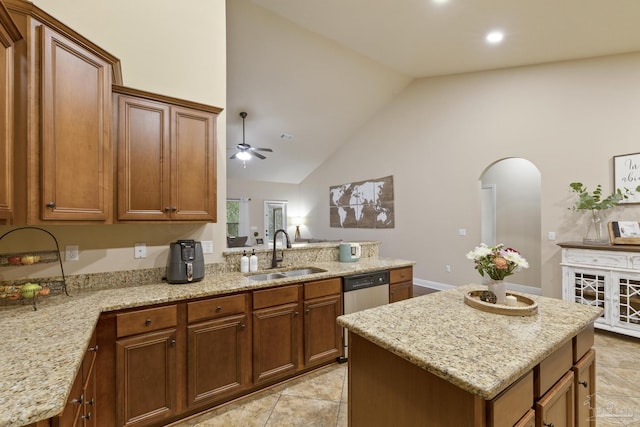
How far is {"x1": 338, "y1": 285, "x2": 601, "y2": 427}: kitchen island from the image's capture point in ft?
3.07

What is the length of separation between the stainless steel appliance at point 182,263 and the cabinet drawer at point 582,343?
2399mm

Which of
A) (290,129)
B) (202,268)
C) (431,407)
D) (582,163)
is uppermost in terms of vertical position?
(290,129)

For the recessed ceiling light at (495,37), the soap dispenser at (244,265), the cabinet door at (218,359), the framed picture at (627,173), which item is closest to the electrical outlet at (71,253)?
the cabinet door at (218,359)

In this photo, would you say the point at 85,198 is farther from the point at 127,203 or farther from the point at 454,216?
the point at 454,216

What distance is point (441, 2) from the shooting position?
2859mm

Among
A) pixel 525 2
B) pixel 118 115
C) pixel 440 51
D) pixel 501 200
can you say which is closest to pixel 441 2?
pixel 525 2

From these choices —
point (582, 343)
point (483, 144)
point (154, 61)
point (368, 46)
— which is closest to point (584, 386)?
point (582, 343)

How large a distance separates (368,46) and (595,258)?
12.9 feet

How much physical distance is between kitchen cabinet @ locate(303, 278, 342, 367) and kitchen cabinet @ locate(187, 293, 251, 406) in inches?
20.8

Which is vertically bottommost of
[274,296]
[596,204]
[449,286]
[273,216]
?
[449,286]

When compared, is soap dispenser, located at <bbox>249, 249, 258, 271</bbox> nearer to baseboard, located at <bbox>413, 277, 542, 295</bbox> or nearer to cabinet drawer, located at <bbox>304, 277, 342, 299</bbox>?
cabinet drawer, located at <bbox>304, 277, 342, 299</bbox>

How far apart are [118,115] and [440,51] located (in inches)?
160

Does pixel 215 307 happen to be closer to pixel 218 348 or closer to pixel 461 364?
pixel 218 348

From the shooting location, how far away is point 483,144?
461 cm
